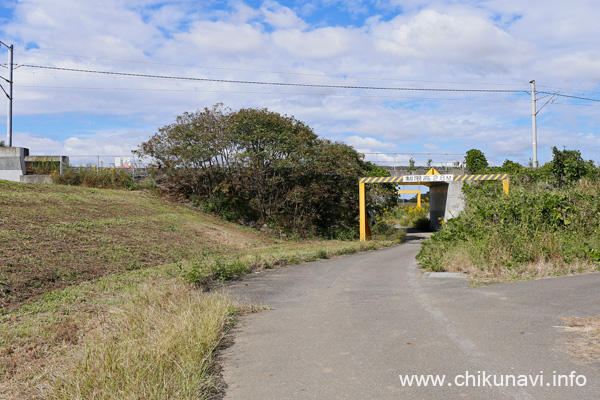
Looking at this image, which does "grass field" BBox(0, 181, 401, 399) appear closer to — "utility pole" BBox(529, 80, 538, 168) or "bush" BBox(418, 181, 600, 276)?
"bush" BBox(418, 181, 600, 276)

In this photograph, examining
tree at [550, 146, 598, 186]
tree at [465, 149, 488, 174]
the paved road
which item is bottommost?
the paved road

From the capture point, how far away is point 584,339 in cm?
585

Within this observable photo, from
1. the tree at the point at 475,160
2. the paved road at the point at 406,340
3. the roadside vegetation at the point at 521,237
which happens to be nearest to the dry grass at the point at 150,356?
the paved road at the point at 406,340

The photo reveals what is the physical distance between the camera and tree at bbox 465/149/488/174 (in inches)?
1650

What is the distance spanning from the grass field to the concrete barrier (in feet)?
27.7

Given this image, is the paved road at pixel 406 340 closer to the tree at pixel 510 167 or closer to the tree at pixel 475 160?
the tree at pixel 510 167

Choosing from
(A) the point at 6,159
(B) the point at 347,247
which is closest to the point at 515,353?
(B) the point at 347,247

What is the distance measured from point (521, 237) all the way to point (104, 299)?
9.27 metres

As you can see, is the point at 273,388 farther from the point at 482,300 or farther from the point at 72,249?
the point at 72,249

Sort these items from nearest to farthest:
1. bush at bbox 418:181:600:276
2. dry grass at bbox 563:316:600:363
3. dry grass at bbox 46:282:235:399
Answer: dry grass at bbox 46:282:235:399
dry grass at bbox 563:316:600:363
bush at bbox 418:181:600:276

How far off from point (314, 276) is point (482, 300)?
5.36 metres

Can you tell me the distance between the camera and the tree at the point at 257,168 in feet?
87.4

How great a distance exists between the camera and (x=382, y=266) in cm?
1548

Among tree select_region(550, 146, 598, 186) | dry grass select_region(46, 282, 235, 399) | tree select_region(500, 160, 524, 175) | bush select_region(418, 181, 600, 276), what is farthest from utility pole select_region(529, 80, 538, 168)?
dry grass select_region(46, 282, 235, 399)
